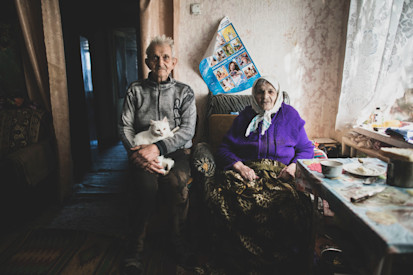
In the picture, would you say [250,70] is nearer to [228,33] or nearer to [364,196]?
[228,33]

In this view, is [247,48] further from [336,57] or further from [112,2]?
[112,2]

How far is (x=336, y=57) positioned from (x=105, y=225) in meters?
2.55

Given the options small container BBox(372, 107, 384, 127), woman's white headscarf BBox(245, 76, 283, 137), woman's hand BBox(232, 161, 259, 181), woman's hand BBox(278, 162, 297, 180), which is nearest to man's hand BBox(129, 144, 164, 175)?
woman's hand BBox(232, 161, 259, 181)

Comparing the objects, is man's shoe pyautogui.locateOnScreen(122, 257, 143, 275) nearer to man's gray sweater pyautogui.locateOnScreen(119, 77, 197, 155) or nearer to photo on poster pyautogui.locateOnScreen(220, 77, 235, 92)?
man's gray sweater pyautogui.locateOnScreen(119, 77, 197, 155)

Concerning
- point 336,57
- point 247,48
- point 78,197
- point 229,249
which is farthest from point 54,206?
point 336,57

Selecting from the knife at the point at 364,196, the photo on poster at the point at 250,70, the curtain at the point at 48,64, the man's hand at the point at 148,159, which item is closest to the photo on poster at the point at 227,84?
the photo on poster at the point at 250,70

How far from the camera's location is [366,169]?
1057 millimetres

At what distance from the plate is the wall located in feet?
4.62

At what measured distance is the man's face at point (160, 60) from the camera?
5.29 ft

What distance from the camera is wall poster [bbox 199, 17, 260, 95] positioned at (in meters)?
2.30

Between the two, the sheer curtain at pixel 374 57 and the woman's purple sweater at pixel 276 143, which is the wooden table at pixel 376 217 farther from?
the sheer curtain at pixel 374 57

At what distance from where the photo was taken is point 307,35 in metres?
2.32

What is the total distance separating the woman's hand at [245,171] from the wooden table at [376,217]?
392 millimetres

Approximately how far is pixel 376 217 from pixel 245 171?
30.5 inches
